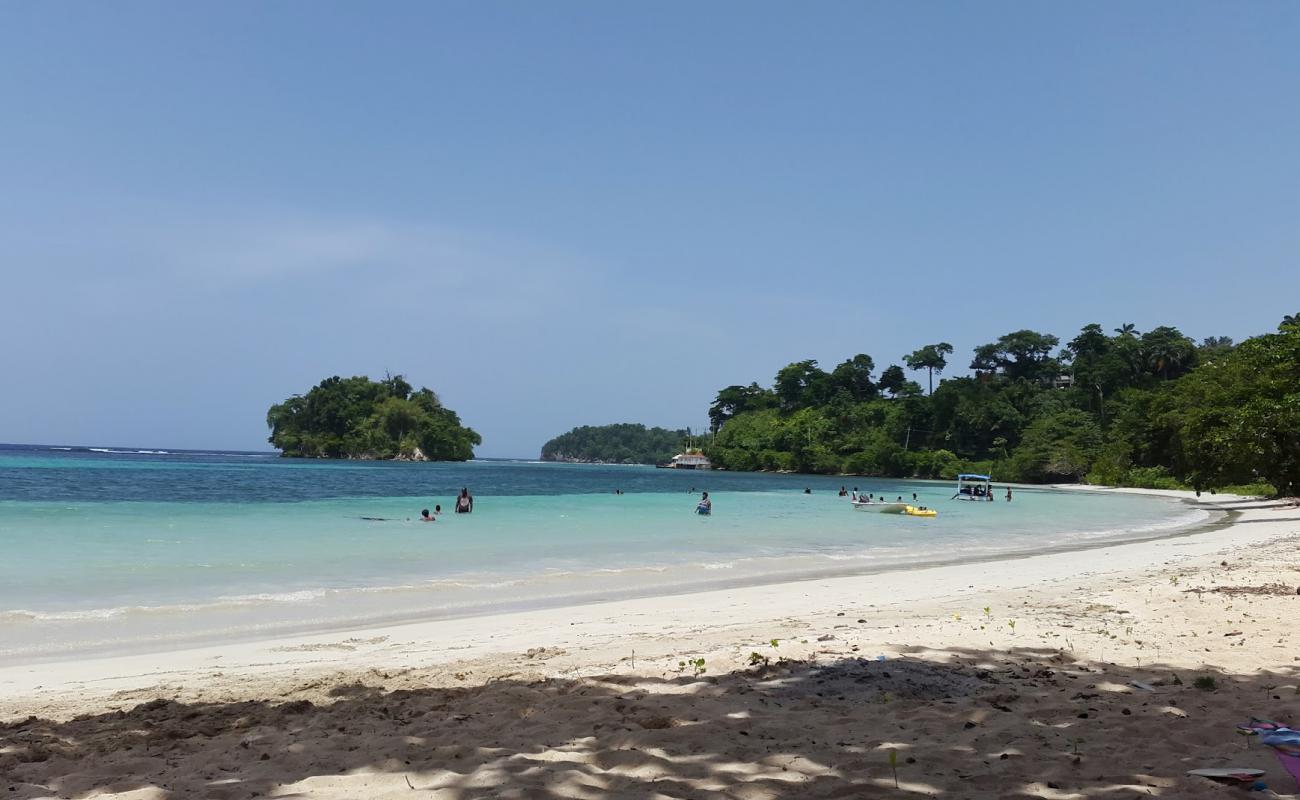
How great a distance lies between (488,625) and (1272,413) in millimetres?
26941

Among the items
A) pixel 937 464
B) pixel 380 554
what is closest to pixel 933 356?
pixel 937 464

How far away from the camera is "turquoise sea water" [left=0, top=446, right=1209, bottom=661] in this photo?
11320 mm

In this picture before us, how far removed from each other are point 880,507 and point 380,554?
29355 mm

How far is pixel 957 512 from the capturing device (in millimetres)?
40719

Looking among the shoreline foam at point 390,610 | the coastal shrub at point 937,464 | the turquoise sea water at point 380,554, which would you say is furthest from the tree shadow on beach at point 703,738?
the coastal shrub at point 937,464

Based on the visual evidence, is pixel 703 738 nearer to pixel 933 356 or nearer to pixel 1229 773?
pixel 1229 773

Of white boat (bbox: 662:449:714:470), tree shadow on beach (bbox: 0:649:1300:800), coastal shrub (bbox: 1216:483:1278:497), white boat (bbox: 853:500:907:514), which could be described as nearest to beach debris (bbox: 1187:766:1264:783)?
tree shadow on beach (bbox: 0:649:1300:800)

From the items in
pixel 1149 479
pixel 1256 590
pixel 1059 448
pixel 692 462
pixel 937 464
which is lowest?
pixel 1256 590

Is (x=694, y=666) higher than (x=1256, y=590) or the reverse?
the reverse

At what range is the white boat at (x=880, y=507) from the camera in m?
39.2

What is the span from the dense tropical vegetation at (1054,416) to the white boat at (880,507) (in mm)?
12593

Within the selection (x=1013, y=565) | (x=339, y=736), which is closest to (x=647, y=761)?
(x=339, y=736)

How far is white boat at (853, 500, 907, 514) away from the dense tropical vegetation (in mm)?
12593

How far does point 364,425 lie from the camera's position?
15188 centimetres
